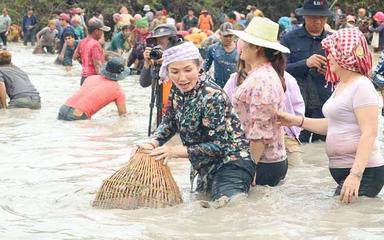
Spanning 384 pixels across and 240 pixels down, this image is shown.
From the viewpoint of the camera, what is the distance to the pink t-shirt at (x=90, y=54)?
12992 mm

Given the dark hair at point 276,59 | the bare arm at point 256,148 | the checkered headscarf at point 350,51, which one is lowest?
the bare arm at point 256,148

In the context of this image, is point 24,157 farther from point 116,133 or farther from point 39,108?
point 39,108

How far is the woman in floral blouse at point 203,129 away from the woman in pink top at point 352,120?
1.26 feet

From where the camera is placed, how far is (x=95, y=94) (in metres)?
11.6

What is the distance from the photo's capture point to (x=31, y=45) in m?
35.5

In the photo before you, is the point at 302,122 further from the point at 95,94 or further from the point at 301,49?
the point at 95,94

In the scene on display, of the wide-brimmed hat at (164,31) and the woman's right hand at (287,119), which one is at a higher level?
the wide-brimmed hat at (164,31)

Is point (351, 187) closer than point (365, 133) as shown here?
No

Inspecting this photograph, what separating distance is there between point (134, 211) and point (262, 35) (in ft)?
4.89

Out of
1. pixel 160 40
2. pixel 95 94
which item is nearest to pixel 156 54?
pixel 160 40

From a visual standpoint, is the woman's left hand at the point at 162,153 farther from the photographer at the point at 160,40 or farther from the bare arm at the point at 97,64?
the bare arm at the point at 97,64

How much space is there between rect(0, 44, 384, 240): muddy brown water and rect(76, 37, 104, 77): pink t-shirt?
297 centimetres

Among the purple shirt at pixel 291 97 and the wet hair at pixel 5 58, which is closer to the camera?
the purple shirt at pixel 291 97

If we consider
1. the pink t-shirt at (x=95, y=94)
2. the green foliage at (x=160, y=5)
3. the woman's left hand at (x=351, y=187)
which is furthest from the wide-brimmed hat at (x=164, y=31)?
the green foliage at (x=160, y=5)
